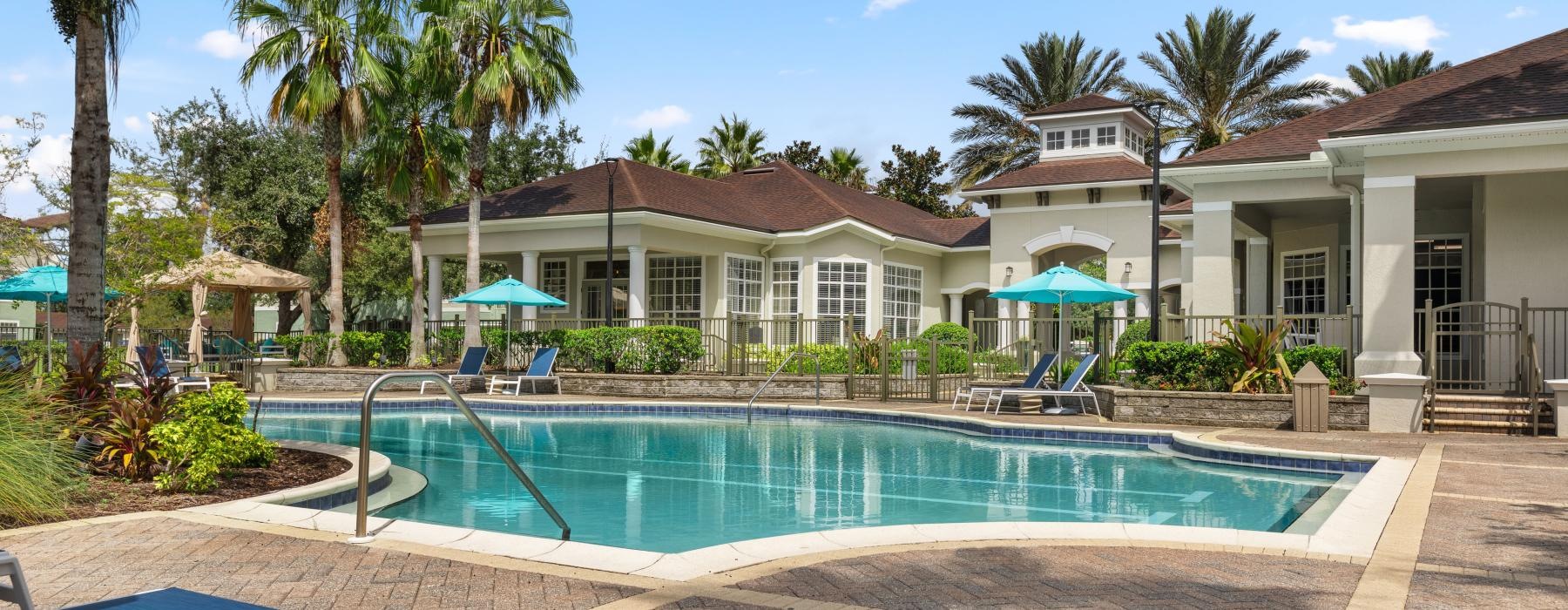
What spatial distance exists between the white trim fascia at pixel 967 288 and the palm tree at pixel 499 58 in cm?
1280

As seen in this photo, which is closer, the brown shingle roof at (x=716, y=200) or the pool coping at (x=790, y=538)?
the pool coping at (x=790, y=538)

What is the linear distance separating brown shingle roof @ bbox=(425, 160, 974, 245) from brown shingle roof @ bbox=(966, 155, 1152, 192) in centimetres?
313

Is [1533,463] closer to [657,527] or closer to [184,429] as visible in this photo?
[657,527]

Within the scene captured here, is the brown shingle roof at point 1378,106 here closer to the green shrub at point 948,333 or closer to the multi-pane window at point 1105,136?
the multi-pane window at point 1105,136

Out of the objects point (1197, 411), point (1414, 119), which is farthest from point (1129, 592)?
point (1414, 119)

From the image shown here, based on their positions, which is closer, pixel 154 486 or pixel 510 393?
pixel 154 486

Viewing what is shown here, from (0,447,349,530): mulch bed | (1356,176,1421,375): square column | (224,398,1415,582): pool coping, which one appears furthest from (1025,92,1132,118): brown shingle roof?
(0,447,349,530): mulch bed

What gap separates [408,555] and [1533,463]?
385 inches

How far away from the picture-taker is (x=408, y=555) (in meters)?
5.83

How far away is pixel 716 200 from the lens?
27.1 m

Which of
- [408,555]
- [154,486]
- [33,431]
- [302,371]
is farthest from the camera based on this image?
[302,371]

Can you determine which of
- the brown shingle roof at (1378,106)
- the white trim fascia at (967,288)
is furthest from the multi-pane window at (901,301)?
the brown shingle roof at (1378,106)

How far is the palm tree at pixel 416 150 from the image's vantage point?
23141 mm

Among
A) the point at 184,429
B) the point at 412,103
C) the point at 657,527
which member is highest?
the point at 412,103
